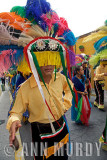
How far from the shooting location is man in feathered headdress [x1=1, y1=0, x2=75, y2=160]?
1291 millimetres

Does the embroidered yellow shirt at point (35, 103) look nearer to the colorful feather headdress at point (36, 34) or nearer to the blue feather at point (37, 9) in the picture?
the colorful feather headdress at point (36, 34)

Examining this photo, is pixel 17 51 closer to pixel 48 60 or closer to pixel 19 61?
pixel 19 61

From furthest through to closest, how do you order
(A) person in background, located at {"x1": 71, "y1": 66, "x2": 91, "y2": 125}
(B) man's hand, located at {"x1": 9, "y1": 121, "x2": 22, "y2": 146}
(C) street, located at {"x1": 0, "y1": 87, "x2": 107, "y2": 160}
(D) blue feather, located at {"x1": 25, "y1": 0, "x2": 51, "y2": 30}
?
1. (A) person in background, located at {"x1": 71, "y1": 66, "x2": 91, "y2": 125}
2. (C) street, located at {"x1": 0, "y1": 87, "x2": 107, "y2": 160}
3. (D) blue feather, located at {"x1": 25, "y1": 0, "x2": 51, "y2": 30}
4. (B) man's hand, located at {"x1": 9, "y1": 121, "x2": 22, "y2": 146}

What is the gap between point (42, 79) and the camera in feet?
4.16

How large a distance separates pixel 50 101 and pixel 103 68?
3378 mm

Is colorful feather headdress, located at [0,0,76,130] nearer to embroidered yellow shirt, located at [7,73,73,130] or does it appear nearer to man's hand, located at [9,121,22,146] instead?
embroidered yellow shirt, located at [7,73,73,130]

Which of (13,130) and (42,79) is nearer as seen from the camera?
(13,130)

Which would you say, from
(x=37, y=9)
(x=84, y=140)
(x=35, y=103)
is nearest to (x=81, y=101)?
(x=84, y=140)

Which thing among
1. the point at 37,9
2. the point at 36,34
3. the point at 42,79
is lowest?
the point at 42,79

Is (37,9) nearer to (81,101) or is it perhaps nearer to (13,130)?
(13,130)

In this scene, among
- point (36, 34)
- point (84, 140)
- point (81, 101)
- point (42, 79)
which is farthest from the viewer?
point (81, 101)

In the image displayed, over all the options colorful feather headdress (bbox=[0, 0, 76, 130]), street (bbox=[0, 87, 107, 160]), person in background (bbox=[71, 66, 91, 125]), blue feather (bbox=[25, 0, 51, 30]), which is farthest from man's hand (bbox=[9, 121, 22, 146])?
person in background (bbox=[71, 66, 91, 125])

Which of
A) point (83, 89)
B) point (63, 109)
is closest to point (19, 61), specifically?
point (63, 109)

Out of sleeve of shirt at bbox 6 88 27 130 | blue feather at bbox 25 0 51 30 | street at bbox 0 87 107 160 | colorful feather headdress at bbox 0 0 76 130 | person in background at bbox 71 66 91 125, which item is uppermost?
blue feather at bbox 25 0 51 30
